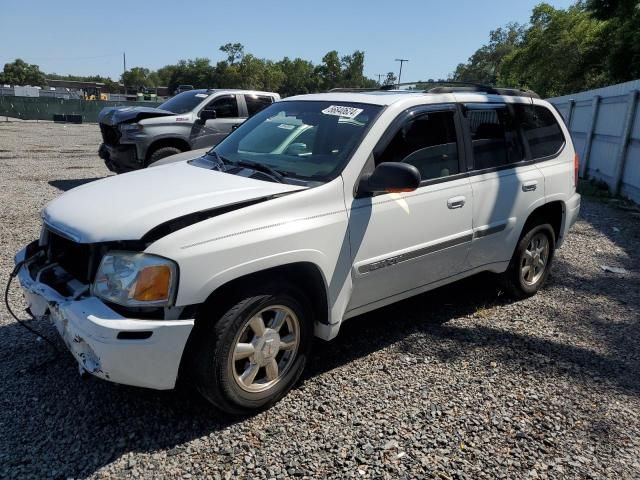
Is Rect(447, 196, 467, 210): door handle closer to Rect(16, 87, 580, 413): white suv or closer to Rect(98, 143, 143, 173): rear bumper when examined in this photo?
Rect(16, 87, 580, 413): white suv

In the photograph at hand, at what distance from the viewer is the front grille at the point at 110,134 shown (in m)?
9.04

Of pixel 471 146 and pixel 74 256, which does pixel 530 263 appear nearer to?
pixel 471 146

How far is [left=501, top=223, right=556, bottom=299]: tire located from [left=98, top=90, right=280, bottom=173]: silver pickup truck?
226 inches

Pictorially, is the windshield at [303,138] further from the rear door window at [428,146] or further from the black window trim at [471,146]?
the black window trim at [471,146]

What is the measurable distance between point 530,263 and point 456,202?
1.46 metres

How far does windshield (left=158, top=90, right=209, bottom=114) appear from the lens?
32.4 feet

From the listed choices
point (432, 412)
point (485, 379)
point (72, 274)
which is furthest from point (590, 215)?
point (72, 274)

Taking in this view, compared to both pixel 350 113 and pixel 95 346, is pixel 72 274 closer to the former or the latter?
pixel 95 346

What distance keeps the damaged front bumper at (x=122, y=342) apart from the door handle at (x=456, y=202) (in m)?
2.09

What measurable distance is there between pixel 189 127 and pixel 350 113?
21.4 feet

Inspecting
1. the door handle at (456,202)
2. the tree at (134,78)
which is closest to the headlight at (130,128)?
the door handle at (456,202)

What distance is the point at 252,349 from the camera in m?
2.83

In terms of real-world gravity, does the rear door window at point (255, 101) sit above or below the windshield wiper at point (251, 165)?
above

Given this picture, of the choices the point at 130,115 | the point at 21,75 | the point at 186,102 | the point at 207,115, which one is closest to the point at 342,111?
the point at 207,115
